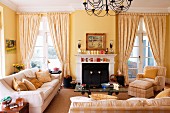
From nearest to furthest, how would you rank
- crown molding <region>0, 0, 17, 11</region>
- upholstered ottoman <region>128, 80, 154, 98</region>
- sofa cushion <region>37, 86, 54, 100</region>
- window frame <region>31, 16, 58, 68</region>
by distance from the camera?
sofa cushion <region>37, 86, 54, 100</region>
upholstered ottoman <region>128, 80, 154, 98</region>
crown molding <region>0, 0, 17, 11</region>
window frame <region>31, 16, 58, 68</region>

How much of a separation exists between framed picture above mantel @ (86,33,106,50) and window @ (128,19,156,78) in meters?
1.46

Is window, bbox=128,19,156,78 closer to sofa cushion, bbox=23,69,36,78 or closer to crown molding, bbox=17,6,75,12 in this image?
crown molding, bbox=17,6,75,12

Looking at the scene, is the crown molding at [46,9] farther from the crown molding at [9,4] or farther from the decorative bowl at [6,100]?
the decorative bowl at [6,100]

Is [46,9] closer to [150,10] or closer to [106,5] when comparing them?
→ [106,5]

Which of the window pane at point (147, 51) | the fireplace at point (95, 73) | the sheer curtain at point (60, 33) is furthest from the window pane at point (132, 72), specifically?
the sheer curtain at point (60, 33)

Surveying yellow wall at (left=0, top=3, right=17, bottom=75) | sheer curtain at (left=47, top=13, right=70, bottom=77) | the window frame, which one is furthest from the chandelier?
yellow wall at (left=0, top=3, right=17, bottom=75)

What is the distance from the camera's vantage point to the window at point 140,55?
700cm

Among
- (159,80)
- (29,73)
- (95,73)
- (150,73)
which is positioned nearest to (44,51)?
(29,73)

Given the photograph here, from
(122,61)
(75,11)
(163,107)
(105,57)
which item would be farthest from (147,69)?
(163,107)

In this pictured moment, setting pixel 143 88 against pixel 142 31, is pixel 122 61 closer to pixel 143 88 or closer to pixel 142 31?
pixel 142 31

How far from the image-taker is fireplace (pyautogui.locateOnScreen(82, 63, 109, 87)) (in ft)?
21.2

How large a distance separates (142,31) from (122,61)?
1569mm

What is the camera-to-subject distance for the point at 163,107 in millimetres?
2184

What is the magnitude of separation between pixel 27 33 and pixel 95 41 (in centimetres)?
281
